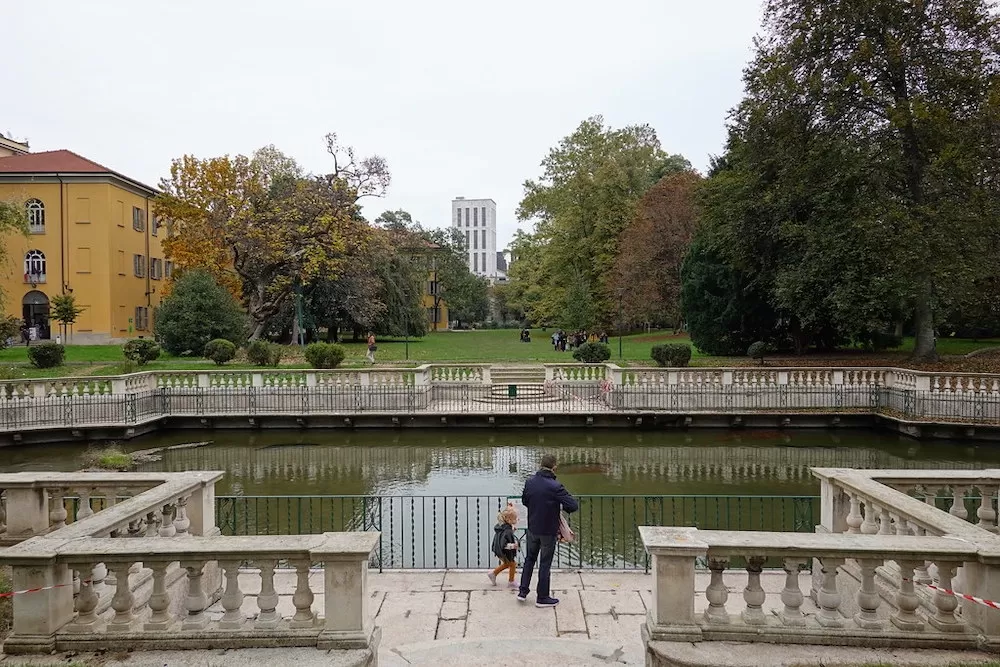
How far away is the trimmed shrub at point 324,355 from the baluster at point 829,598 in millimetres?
23859

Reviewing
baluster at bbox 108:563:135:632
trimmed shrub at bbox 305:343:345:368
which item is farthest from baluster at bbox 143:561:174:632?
trimmed shrub at bbox 305:343:345:368

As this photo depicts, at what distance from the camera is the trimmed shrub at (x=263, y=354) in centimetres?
2877

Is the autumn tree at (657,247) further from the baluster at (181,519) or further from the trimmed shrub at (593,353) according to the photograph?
the baluster at (181,519)

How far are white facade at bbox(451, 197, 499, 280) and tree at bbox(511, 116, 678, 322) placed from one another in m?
112

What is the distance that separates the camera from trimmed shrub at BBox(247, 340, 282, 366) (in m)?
28.8

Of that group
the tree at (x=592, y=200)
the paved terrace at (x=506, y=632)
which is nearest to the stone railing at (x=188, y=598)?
the paved terrace at (x=506, y=632)

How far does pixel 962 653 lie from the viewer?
14.4 feet

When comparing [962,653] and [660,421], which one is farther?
[660,421]

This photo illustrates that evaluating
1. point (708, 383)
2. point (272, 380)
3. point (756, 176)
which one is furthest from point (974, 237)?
point (272, 380)

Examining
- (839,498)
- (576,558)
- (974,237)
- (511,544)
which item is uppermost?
(974,237)

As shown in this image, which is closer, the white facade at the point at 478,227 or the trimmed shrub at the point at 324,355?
the trimmed shrub at the point at 324,355

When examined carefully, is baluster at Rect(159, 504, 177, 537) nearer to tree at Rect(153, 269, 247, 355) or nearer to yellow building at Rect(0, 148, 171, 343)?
tree at Rect(153, 269, 247, 355)

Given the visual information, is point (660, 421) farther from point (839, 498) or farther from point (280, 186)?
point (280, 186)

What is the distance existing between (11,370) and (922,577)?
29793 mm
